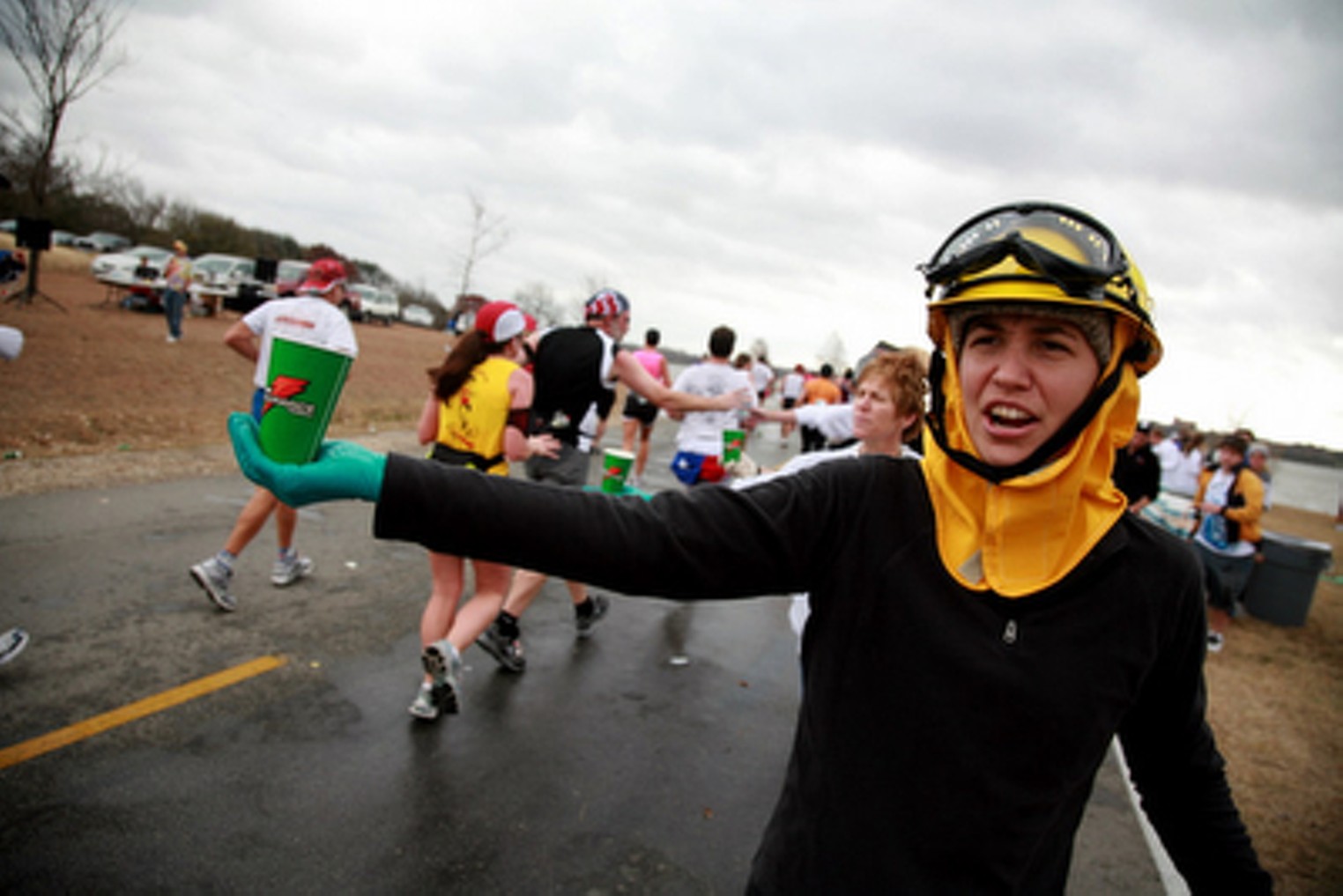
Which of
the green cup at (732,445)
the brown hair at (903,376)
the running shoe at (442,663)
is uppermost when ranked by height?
the brown hair at (903,376)

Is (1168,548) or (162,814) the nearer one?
(1168,548)


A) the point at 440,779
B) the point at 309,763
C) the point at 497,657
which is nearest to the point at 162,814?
the point at 309,763

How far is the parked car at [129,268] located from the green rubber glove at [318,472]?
23.9 metres

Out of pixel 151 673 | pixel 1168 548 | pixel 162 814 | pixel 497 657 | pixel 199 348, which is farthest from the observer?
pixel 199 348

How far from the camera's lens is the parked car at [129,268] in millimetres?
21516

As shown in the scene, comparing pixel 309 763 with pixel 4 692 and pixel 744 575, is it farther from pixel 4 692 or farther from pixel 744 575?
pixel 744 575

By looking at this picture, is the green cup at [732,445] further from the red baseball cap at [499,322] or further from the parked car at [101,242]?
the parked car at [101,242]

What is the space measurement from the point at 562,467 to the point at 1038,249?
3890mm

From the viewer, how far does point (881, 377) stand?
3.49 metres

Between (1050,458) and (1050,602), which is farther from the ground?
(1050,458)

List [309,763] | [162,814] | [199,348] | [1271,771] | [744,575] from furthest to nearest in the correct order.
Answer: [199,348], [1271,771], [309,763], [162,814], [744,575]

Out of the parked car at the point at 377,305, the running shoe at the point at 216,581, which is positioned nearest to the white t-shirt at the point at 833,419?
the running shoe at the point at 216,581

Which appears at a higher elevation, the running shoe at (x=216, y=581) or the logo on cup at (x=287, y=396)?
the logo on cup at (x=287, y=396)

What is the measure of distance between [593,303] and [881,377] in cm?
250
